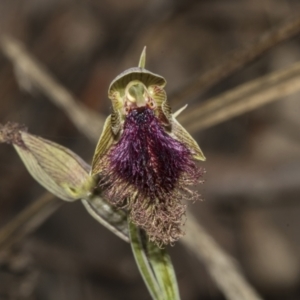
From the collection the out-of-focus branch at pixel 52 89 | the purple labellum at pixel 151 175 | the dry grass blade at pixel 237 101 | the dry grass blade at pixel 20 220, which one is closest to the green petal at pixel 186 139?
the purple labellum at pixel 151 175

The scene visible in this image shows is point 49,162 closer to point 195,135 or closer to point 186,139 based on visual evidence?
point 186,139

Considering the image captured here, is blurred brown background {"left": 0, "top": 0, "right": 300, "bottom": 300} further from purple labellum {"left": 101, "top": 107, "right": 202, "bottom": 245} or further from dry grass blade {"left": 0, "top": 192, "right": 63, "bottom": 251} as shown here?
purple labellum {"left": 101, "top": 107, "right": 202, "bottom": 245}

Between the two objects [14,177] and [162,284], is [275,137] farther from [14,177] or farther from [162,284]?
[162,284]

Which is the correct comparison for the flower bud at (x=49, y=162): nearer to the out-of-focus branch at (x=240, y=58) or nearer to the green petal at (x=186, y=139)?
the green petal at (x=186, y=139)

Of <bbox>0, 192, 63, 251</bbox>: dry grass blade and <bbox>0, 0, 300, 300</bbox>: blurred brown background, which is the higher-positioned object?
<bbox>0, 0, 300, 300</bbox>: blurred brown background

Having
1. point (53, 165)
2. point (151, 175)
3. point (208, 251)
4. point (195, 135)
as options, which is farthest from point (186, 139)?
point (195, 135)

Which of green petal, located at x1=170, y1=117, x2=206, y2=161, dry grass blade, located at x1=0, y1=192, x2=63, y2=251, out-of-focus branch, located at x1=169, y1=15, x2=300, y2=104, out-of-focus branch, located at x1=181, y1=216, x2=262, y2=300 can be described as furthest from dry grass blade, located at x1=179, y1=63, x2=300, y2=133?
green petal, located at x1=170, y1=117, x2=206, y2=161

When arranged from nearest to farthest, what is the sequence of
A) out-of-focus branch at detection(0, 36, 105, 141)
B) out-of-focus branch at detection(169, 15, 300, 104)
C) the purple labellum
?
the purple labellum → out-of-focus branch at detection(169, 15, 300, 104) → out-of-focus branch at detection(0, 36, 105, 141)
